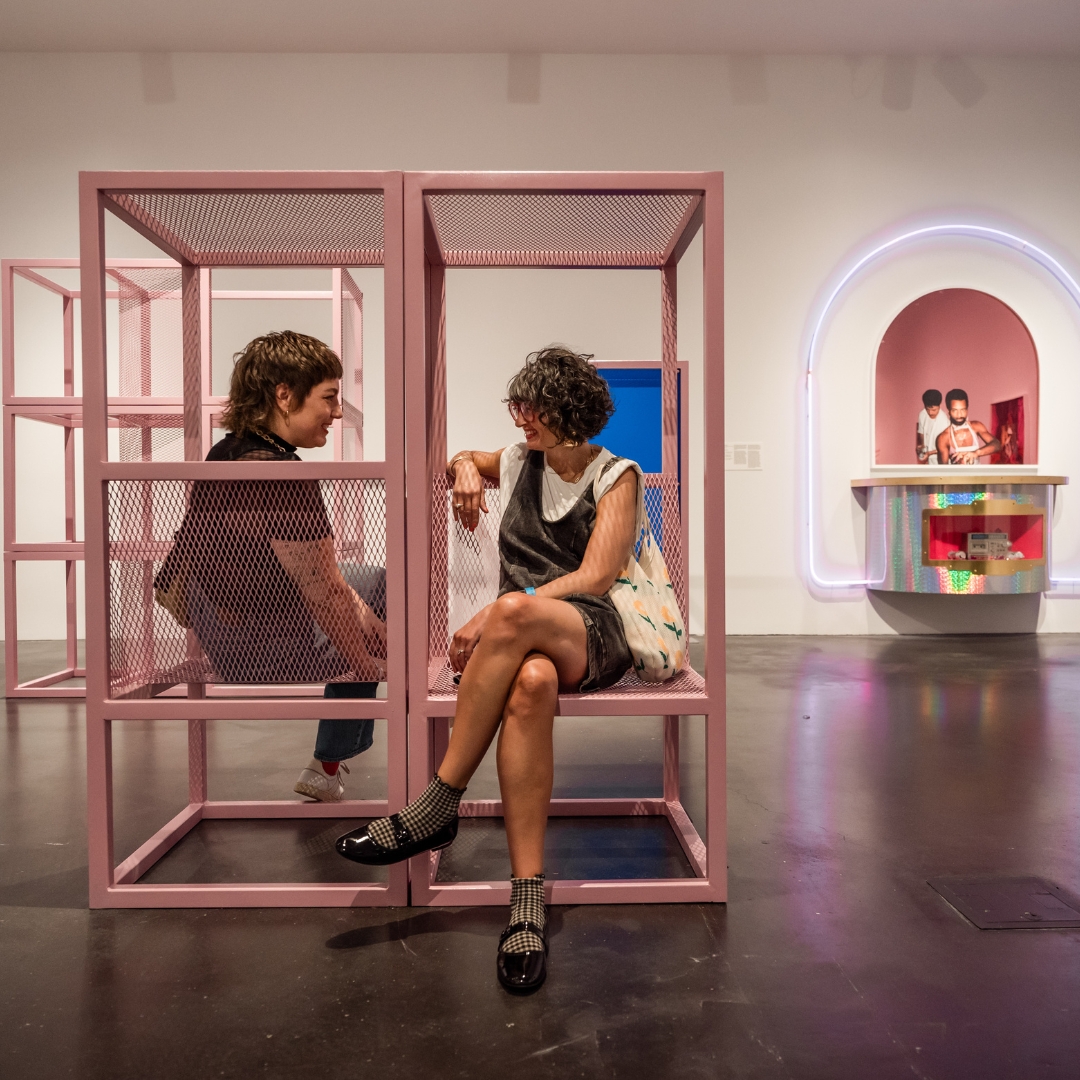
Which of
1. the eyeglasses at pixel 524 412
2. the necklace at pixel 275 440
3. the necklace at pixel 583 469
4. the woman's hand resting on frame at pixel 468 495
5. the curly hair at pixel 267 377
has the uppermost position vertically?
the curly hair at pixel 267 377

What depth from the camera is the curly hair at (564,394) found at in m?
1.83

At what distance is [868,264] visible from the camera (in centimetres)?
600

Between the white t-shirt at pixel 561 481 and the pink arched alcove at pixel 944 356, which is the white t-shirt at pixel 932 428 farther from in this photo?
the white t-shirt at pixel 561 481

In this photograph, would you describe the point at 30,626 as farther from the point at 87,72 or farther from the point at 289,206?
the point at 289,206

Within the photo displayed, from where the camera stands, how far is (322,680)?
181 cm

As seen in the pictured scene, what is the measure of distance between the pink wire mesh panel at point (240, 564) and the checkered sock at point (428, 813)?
0.27 metres

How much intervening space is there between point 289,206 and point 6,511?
2.96 meters

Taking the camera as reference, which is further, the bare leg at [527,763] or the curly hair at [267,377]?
the curly hair at [267,377]

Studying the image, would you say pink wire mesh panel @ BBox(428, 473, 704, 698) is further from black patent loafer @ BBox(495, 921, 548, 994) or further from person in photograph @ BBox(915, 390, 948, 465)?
person in photograph @ BBox(915, 390, 948, 465)

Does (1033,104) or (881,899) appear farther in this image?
(1033,104)

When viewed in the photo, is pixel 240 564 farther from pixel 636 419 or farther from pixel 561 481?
pixel 636 419

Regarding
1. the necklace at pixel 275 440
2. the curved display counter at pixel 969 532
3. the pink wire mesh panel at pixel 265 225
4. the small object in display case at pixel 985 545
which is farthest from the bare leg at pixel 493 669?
the small object in display case at pixel 985 545

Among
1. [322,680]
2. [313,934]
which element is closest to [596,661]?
[322,680]

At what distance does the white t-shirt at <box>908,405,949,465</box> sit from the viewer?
6.07 meters
